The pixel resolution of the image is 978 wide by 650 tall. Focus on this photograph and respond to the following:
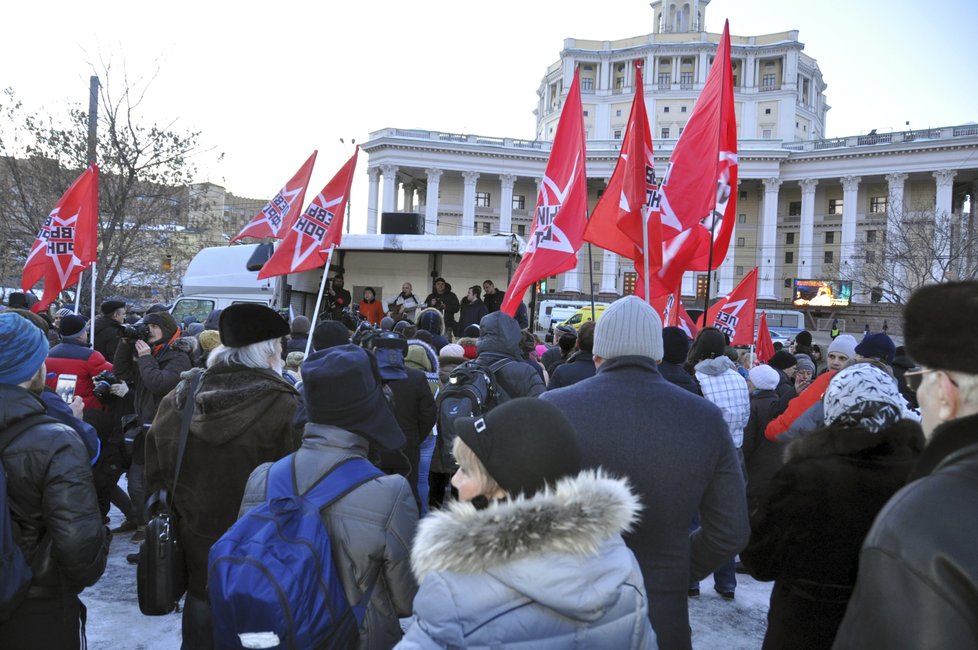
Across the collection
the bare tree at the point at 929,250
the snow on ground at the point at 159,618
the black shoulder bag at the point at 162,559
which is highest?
the bare tree at the point at 929,250

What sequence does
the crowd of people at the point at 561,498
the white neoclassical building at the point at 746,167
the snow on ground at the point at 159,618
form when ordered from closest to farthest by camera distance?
the crowd of people at the point at 561,498 → the snow on ground at the point at 159,618 → the white neoclassical building at the point at 746,167

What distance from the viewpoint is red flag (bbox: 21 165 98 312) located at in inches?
371

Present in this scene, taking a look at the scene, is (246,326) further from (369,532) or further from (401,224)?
(401,224)

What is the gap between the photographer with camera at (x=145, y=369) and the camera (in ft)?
18.5

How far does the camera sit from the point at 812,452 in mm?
2881

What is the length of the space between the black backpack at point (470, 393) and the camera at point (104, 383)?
8.02 feet

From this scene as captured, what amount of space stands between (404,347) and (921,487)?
438 cm

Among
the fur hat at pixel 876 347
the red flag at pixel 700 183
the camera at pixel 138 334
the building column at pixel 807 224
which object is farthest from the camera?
the building column at pixel 807 224

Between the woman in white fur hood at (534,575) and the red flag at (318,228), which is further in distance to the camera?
the red flag at (318,228)

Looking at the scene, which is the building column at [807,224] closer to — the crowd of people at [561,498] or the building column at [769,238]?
the building column at [769,238]

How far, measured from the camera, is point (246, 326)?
3428mm

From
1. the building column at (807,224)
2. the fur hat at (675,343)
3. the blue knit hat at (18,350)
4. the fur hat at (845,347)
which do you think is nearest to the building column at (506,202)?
the building column at (807,224)

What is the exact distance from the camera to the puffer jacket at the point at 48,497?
105 inches

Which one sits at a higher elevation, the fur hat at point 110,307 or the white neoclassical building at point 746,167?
the white neoclassical building at point 746,167
